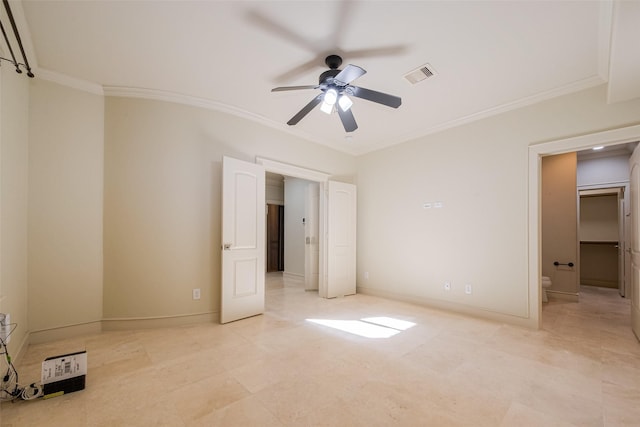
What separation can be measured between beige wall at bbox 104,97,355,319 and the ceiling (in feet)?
1.08

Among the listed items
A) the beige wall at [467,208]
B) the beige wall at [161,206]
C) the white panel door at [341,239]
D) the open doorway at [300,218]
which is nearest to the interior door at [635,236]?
the beige wall at [467,208]

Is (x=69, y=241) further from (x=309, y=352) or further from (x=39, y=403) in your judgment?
(x=309, y=352)

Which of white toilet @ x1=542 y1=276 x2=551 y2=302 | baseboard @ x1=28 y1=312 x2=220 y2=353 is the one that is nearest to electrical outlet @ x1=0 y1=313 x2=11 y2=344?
baseboard @ x1=28 y1=312 x2=220 y2=353

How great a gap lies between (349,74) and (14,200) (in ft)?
10.1

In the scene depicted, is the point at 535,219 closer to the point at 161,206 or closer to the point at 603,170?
the point at 603,170

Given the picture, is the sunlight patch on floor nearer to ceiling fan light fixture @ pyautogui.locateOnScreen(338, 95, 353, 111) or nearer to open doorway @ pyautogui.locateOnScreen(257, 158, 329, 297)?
open doorway @ pyautogui.locateOnScreen(257, 158, 329, 297)

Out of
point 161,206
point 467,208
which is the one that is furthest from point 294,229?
point 467,208

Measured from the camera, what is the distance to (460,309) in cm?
382

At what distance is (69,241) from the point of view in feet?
9.47

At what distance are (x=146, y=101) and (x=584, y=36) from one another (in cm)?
434

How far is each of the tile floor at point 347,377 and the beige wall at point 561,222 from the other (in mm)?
1390

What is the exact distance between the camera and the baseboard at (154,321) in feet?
10.1

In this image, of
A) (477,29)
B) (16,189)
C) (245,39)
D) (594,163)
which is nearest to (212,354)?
Answer: (16,189)

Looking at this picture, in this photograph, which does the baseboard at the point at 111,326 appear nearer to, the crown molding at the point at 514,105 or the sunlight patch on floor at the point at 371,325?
the sunlight patch on floor at the point at 371,325
